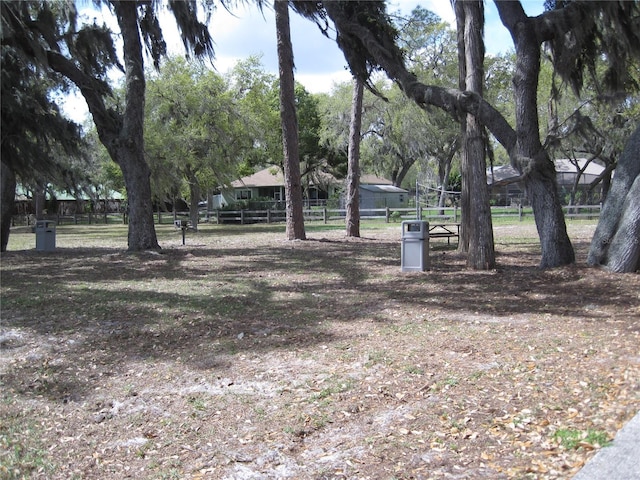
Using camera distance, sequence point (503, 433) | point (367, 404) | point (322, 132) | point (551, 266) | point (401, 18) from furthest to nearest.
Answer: point (322, 132) → point (401, 18) → point (551, 266) → point (367, 404) → point (503, 433)

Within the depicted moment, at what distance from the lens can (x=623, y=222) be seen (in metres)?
8.69

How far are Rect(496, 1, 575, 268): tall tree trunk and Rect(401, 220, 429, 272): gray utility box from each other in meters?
1.98

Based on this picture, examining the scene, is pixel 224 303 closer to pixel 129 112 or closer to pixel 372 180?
pixel 129 112

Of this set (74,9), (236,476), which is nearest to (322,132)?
(74,9)

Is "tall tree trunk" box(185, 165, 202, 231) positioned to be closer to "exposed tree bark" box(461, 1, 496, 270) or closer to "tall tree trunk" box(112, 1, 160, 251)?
"tall tree trunk" box(112, 1, 160, 251)

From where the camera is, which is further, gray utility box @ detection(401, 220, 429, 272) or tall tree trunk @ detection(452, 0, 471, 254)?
tall tree trunk @ detection(452, 0, 471, 254)

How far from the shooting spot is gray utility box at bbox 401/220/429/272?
35.0 feet

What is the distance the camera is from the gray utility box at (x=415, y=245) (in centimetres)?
1066

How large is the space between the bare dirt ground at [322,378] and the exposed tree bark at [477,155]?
1.12 meters

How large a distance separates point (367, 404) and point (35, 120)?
44.7 feet

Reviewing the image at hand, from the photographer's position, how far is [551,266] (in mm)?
9781

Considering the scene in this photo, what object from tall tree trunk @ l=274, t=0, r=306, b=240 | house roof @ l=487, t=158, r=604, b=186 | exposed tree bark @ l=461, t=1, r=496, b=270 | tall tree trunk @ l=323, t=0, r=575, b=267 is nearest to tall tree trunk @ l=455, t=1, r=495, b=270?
exposed tree bark @ l=461, t=1, r=496, b=270

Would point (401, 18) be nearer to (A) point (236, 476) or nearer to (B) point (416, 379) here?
(B) point (416, 379)

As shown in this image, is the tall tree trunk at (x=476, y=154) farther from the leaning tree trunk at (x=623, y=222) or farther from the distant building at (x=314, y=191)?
the distant building at (x=314, y=191)
